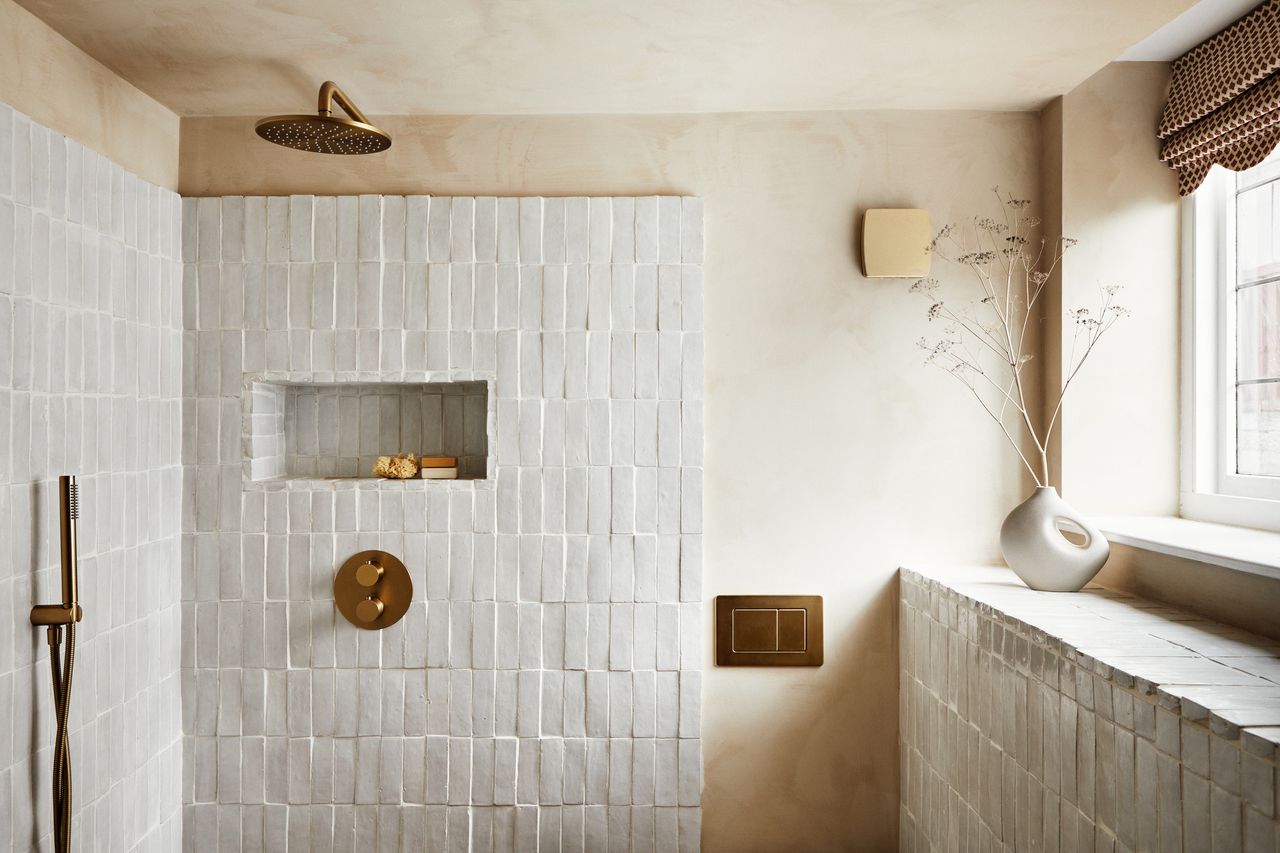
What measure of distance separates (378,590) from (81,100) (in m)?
1.31

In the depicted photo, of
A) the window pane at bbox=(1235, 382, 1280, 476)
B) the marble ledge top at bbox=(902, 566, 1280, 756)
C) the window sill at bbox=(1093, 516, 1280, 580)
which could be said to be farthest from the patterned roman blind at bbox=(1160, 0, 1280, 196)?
the marble ledge top at bbox=(902, 566, 1280, 756)

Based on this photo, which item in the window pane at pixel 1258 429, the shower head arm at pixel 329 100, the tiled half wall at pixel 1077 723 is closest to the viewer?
the tiled half wall at pixel 1077 723

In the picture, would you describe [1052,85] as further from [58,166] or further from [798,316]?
[58,166]

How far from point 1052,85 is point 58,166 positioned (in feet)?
7.40

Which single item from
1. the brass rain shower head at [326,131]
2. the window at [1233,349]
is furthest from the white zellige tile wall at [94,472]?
the window at [1233,349]

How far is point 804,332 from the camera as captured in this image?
2205 mm

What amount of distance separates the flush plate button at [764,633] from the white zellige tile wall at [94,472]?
1.43m

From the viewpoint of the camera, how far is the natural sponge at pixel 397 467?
2.16m

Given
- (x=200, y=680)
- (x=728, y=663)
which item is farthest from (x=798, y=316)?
(x=200, y=680)

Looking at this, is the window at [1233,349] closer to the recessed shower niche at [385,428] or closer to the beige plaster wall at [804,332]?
the beige plaster wall at [804,332]

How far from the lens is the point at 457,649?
2.15 meters

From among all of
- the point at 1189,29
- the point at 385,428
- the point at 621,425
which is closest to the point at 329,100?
the point at 385,428

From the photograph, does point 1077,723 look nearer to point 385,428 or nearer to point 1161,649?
point 1161,649

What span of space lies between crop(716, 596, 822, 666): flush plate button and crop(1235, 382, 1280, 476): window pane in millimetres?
1086
